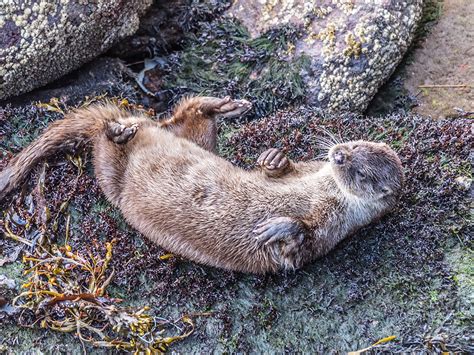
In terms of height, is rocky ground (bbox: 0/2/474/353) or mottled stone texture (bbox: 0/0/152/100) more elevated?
mottled stone texture (bbox: 0/0/152/100)

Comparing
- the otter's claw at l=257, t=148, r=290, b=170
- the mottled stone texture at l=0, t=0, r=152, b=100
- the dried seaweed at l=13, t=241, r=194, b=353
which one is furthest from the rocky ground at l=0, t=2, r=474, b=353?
the otter's claw at l=257, t=148, r=290, b=170

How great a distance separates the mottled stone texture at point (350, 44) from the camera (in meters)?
4.86

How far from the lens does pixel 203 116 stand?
167 inches

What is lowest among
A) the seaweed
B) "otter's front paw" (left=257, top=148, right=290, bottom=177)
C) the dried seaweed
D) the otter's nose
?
the dried seaweed

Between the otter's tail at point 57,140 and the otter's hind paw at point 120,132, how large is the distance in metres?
0.12

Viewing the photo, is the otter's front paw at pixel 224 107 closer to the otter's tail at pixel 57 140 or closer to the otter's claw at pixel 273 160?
the otter's claw at pixel 273 160

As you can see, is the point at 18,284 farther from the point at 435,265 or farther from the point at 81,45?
the point at 435,265

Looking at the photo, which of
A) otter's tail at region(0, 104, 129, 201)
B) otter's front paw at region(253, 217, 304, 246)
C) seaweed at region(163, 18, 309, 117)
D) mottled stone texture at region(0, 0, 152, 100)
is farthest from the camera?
seaweed at region(163, 18, 309, 117)

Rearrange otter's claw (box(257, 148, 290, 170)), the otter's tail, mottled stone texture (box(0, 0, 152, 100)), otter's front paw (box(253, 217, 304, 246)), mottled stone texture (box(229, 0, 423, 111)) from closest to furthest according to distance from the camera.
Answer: otter's front paw (box(253, 217, 304, 246)), otter's claw (box(257, 148, 290, 170)), the otter's tail, mottled stone texture (box(0, 0, 152, 100)), mottled stone texture (box(229, 0, 423, 111))

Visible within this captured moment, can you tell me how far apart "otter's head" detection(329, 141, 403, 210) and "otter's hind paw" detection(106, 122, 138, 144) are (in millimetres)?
1304

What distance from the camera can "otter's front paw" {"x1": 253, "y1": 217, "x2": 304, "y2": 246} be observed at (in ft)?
11.2

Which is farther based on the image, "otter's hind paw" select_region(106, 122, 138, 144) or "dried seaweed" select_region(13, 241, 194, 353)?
"otter's hind paw" select_region(106, 122, 138, 144)

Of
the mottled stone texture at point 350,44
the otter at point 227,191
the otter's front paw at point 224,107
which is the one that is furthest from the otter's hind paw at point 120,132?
the mottled stone texture at point 350,44

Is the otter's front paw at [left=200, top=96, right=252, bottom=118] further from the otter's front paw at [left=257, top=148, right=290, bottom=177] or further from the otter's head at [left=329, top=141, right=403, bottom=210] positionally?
the otter's head at [left=329, top=141, right=403, bottom=210]
